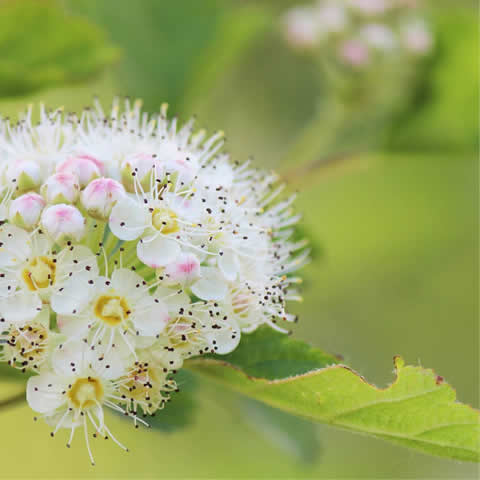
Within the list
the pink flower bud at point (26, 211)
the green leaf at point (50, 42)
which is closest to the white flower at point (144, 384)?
the pink flower bud at point (26, 211)

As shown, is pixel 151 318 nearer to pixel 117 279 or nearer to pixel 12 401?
pixel 117 279

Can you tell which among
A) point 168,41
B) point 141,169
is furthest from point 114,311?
point 168,41

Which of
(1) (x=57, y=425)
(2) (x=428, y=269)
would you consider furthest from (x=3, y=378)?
(2) (x=428, y=269)

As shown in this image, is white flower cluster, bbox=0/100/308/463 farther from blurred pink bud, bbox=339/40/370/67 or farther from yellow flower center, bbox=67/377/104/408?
blurred pink bud, bbox=339/40/370/67

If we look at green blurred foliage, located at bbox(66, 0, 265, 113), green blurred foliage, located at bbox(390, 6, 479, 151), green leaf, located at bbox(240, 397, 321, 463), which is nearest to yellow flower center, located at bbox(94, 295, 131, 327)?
green leaf, located at bbox(240, 397, 321, 463)

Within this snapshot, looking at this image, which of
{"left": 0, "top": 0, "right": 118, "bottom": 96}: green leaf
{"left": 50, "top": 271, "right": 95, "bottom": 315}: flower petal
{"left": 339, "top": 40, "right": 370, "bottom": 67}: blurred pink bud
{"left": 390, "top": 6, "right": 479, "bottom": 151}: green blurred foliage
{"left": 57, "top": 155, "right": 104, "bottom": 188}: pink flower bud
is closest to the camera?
{"left": 50, "top": 271, "right": 95, "bottom": 315}: flower petal

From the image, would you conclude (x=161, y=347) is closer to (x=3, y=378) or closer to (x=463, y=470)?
(x=3, y=378)
